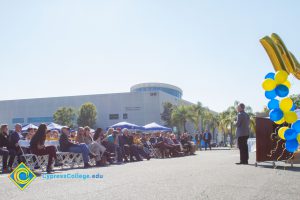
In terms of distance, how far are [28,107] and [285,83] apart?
263 ft

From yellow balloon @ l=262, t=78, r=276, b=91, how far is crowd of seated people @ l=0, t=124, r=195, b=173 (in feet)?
23.5

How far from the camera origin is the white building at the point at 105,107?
72.3 m

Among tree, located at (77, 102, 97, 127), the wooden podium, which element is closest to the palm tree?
tree, located at (77, 102, 97, 127)

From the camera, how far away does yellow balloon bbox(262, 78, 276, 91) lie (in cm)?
473

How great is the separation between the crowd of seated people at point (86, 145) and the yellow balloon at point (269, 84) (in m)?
7.17

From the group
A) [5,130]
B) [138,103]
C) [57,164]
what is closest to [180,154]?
[57,164]

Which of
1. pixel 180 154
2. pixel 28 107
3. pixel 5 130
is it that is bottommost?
pixel 180 154

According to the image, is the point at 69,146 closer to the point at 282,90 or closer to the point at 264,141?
the point at 264,141

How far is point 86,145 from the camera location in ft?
41.0

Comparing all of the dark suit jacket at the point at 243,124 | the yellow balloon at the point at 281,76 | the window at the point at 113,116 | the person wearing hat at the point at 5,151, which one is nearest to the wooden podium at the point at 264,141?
the dark suit jacket at the point at 243,124

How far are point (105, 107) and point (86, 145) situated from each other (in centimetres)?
6292

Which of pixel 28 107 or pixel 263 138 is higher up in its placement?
pixel 28 107

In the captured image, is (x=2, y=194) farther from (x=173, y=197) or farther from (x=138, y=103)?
(x=138, y=103)

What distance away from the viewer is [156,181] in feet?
22.2
